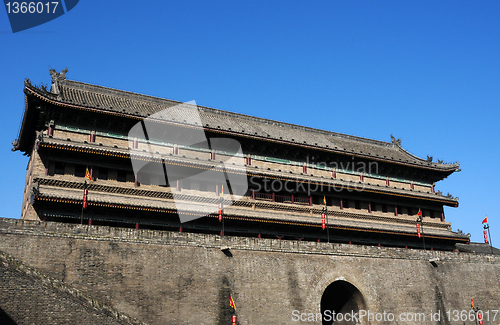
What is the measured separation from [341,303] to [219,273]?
30.4ft

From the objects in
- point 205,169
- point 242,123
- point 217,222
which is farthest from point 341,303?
point 242,123

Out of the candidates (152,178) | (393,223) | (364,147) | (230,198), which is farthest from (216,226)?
(364,147)

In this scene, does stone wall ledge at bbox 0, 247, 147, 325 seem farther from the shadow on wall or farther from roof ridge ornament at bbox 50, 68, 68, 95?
roof ridge ornament at bbox 50, 68, 68, 95

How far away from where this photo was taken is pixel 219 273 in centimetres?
2489

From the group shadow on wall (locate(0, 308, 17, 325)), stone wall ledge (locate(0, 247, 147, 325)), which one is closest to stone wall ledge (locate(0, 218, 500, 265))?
stone wall ledge (locate(0, 247, 147, 325))

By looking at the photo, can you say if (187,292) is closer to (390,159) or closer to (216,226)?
(216,226)

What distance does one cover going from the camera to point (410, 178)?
41.0 metres

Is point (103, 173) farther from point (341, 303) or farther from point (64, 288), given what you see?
point (341, 303)

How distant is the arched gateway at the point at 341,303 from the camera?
2867cm

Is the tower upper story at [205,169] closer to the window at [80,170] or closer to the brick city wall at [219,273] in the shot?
the window at [80,170]

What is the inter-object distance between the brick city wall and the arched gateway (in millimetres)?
540

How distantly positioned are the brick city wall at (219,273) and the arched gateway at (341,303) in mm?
540

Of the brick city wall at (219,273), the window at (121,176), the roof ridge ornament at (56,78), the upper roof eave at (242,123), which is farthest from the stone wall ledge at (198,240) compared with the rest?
the roof ridge ornament at (56,78)

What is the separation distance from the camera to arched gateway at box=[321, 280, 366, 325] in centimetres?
2867
